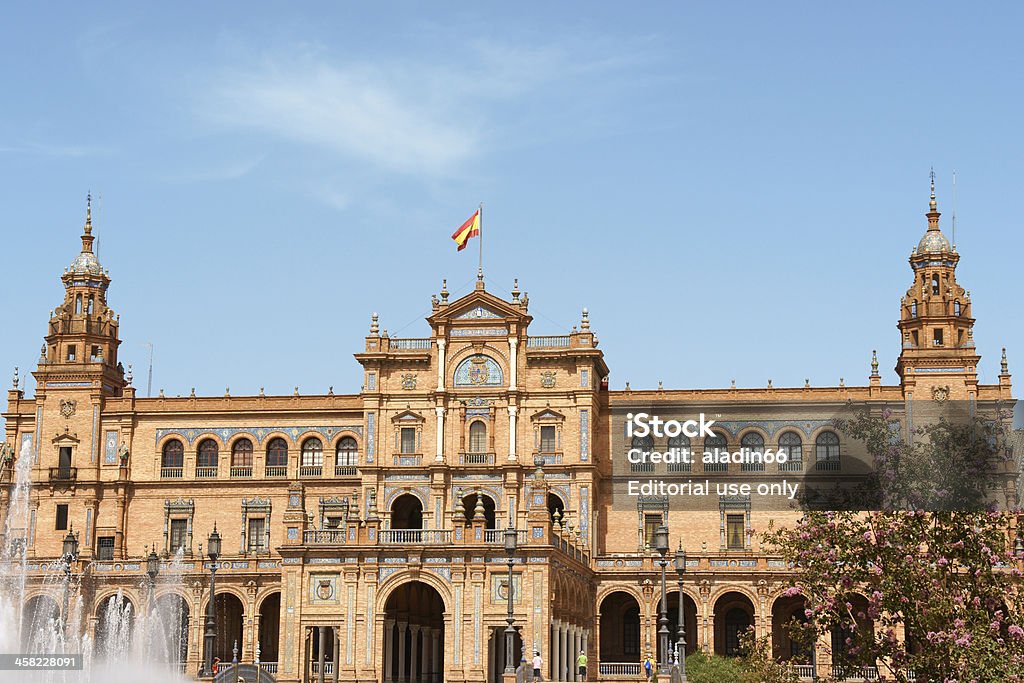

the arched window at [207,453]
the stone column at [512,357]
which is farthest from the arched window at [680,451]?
the arched window at [207,453]

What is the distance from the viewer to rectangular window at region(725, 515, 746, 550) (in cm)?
8300

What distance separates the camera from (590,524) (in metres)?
80.2

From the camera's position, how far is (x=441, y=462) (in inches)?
3194

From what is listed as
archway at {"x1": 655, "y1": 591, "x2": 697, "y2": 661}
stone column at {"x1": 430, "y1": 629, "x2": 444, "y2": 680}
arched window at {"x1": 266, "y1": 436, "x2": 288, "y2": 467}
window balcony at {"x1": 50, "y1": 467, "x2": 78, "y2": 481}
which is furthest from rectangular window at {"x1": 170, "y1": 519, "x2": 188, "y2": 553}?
archway at {"x1": 655, "y1": 591, "x2": 697, "y2": 661}

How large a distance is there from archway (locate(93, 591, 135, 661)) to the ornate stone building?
35cm

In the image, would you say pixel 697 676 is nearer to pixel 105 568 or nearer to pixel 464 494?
pixel 464 494

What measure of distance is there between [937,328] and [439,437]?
2637cm

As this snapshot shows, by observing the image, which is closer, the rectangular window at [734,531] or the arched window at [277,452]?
the rectangular window at [734,531]

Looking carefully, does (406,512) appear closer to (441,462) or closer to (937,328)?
(441,462)

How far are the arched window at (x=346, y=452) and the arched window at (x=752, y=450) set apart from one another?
2061cm

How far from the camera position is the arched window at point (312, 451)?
8762 centimetres

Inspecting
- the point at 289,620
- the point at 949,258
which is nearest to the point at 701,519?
the point at 949,258

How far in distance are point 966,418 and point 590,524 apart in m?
19.0

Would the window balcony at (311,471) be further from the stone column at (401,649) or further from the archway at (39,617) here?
the stone column at (401,649)
